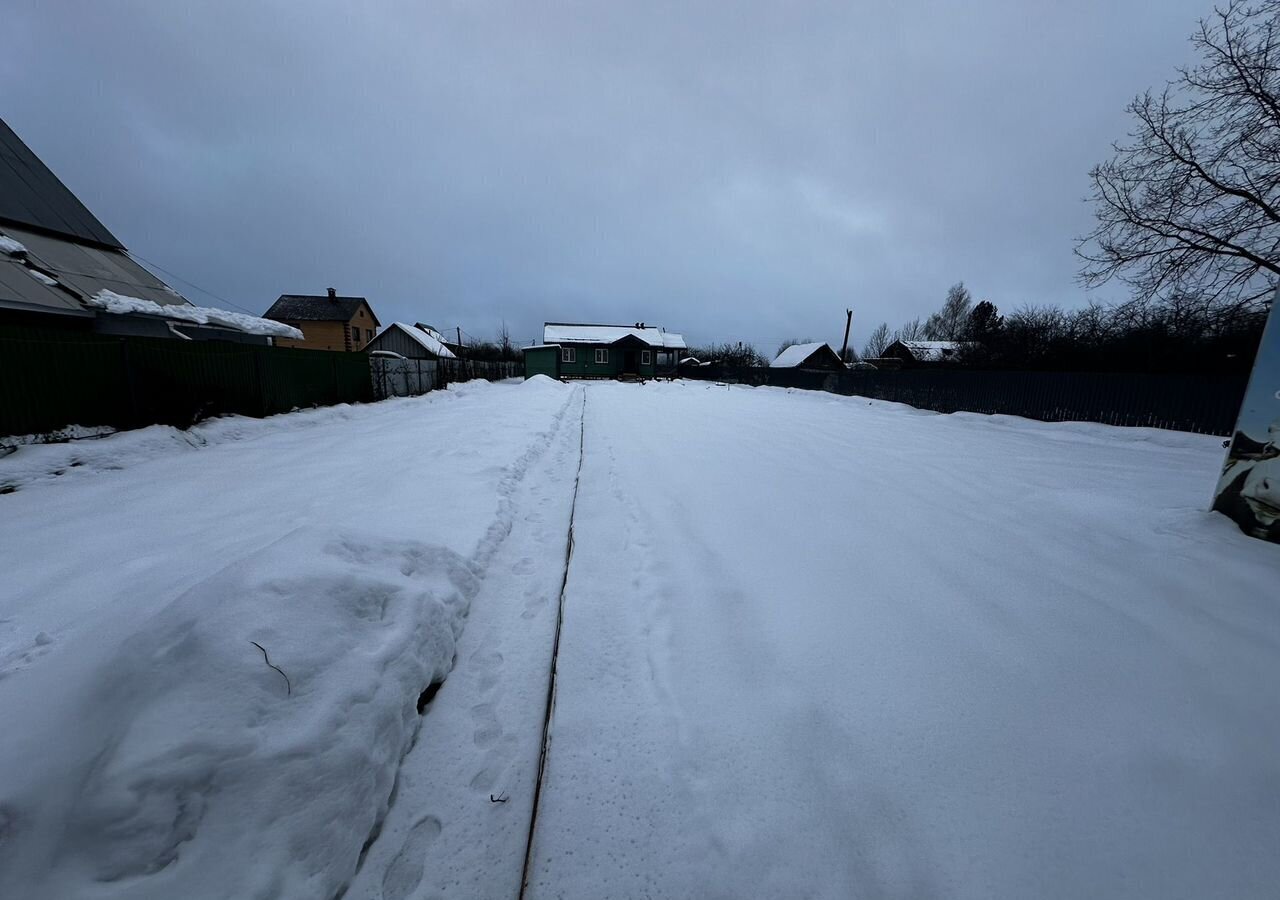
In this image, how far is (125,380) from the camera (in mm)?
7555

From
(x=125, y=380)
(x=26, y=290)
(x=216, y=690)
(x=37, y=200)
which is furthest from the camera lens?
(x=37, y=200)

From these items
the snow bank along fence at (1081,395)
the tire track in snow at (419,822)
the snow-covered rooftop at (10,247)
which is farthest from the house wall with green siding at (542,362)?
the tire track in snow at (419,822)

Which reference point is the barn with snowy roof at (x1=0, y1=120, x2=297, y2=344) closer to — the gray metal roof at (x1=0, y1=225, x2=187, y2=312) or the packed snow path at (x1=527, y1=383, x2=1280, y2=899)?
the gray metal roof at (x1=0, y1=225, x2=187, y2=312)

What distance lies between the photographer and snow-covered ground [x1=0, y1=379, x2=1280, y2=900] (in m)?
1.43

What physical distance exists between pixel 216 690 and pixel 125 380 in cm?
962

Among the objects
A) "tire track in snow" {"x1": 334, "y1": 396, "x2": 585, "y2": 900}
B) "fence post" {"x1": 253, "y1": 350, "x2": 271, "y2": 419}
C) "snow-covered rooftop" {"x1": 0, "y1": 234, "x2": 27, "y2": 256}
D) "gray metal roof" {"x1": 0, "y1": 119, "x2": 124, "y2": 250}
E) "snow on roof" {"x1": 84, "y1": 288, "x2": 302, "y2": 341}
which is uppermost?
"gray metal roof" {"x1": 0, "y1": 119, "x2": 124, "y2": 250}

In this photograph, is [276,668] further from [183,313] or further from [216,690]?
[183,313]

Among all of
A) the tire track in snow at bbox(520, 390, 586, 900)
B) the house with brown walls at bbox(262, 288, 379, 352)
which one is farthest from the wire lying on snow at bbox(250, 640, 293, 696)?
the house with brown walls at bbox(262, 288, 379, 352)

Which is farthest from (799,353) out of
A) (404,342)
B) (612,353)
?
(404,342)

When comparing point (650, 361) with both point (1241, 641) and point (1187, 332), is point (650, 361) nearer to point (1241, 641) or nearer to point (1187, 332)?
point (1187, 332)

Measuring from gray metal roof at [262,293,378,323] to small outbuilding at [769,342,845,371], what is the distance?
3846 centimetres

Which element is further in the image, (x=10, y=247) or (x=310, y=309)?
(x=310, y=309)

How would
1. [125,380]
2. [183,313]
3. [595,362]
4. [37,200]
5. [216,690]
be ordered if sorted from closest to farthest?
[216,690] → [125,380] → [183,313] → [37,200] → [595,362]

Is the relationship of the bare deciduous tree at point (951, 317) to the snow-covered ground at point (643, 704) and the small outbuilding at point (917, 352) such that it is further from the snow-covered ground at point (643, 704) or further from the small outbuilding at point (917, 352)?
the snow-covered ground at point (643, 704)
